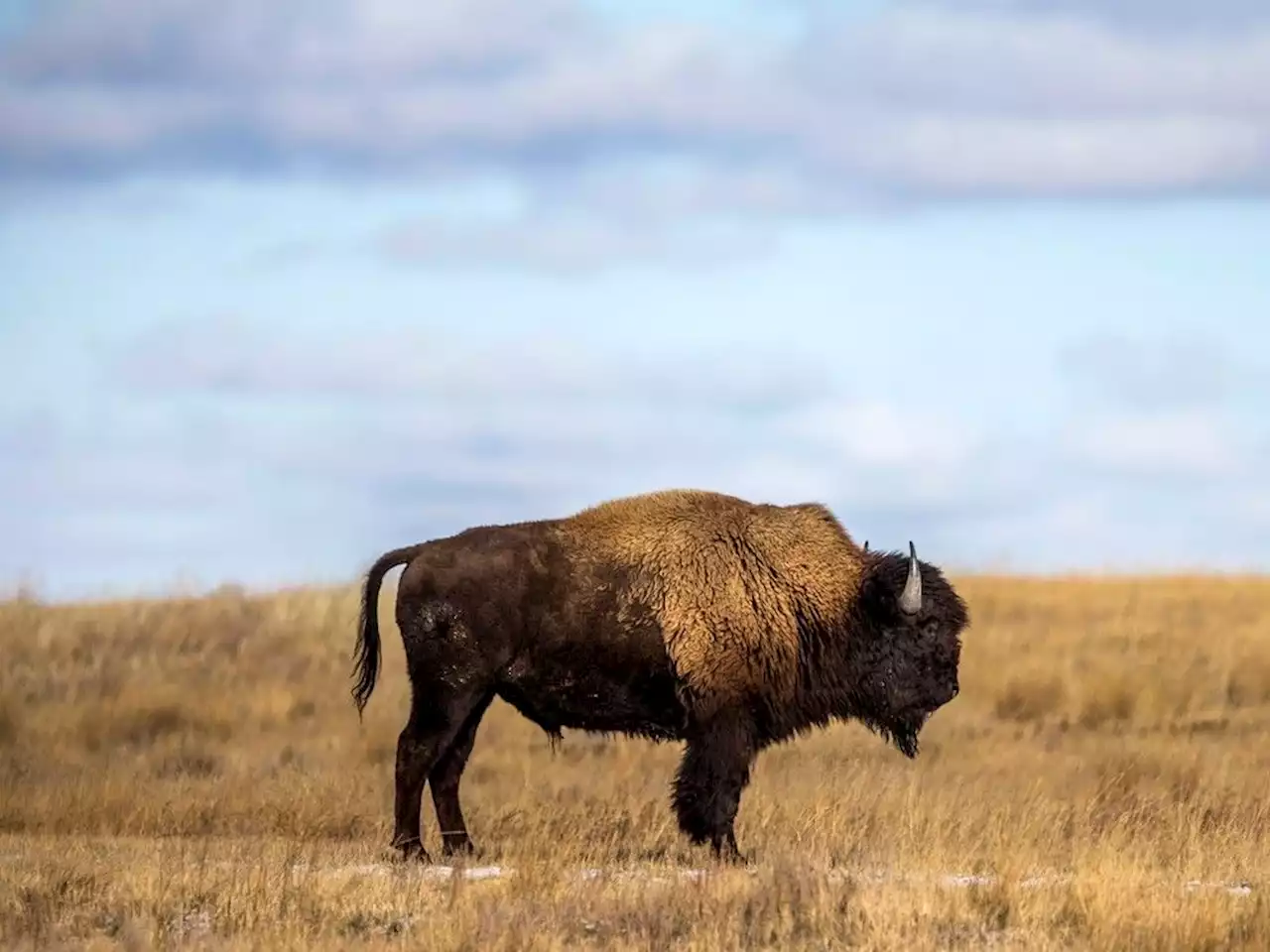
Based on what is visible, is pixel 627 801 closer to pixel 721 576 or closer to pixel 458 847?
pixel 458 847

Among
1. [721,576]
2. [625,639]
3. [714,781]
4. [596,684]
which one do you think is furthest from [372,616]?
[714,781]

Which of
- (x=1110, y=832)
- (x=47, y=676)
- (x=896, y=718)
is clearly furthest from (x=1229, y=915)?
(x=47, y=676)

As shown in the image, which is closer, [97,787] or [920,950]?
[920,950]

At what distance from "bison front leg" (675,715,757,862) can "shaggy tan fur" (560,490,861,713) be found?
0.19 metres

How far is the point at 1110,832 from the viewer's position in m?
13.3

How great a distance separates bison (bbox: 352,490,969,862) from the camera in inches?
448

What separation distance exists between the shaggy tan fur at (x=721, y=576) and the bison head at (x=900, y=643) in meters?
0.17

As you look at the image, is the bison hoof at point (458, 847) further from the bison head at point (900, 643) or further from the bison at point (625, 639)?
the bison head at point (900, 643)

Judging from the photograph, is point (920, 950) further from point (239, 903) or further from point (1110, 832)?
point (1110, 832)

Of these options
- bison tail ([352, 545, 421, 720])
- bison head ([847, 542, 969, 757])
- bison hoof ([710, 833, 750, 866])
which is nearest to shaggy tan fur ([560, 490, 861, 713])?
bison head ([847, 542, 969, 757])

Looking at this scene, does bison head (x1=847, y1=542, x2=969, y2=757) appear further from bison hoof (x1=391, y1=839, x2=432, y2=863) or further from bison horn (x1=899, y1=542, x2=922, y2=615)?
bison hoof (x1=391, y1=839, x2=432, y2=863)

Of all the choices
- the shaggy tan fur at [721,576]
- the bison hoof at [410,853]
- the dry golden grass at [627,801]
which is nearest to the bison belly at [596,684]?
the shaggy tan fur at [721,576]

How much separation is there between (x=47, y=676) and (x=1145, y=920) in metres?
14.4

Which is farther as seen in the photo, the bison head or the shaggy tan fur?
the bison head
